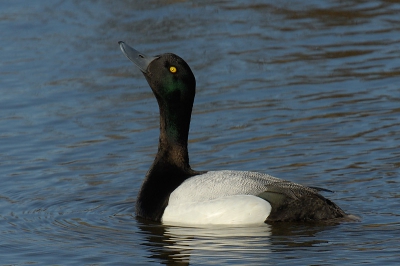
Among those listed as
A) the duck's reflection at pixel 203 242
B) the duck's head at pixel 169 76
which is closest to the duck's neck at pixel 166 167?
the duck's head at pixel 169 76

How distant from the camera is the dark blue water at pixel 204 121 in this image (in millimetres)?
8125

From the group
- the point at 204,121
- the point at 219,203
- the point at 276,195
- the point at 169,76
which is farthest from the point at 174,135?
the point at 204,121

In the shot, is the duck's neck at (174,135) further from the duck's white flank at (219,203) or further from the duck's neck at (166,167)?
the duck's white flank at (219,203)

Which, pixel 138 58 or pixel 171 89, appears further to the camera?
pixel 138 58

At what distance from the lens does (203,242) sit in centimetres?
802

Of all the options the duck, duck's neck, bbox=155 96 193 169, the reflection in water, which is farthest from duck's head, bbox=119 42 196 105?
the reflection in water

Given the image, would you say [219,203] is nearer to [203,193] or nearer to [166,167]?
[203,193]

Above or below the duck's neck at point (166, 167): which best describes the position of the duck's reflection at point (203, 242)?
below

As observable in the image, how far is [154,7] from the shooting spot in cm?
1628

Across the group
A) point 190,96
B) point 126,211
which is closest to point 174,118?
point 190,96

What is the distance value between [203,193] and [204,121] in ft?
10.7

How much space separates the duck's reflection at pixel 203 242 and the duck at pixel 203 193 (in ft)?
0.37

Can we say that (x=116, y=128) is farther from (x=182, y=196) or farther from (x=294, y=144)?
(x=182, y=196)

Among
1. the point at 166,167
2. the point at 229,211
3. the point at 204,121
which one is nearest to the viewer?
the point at 229,211
